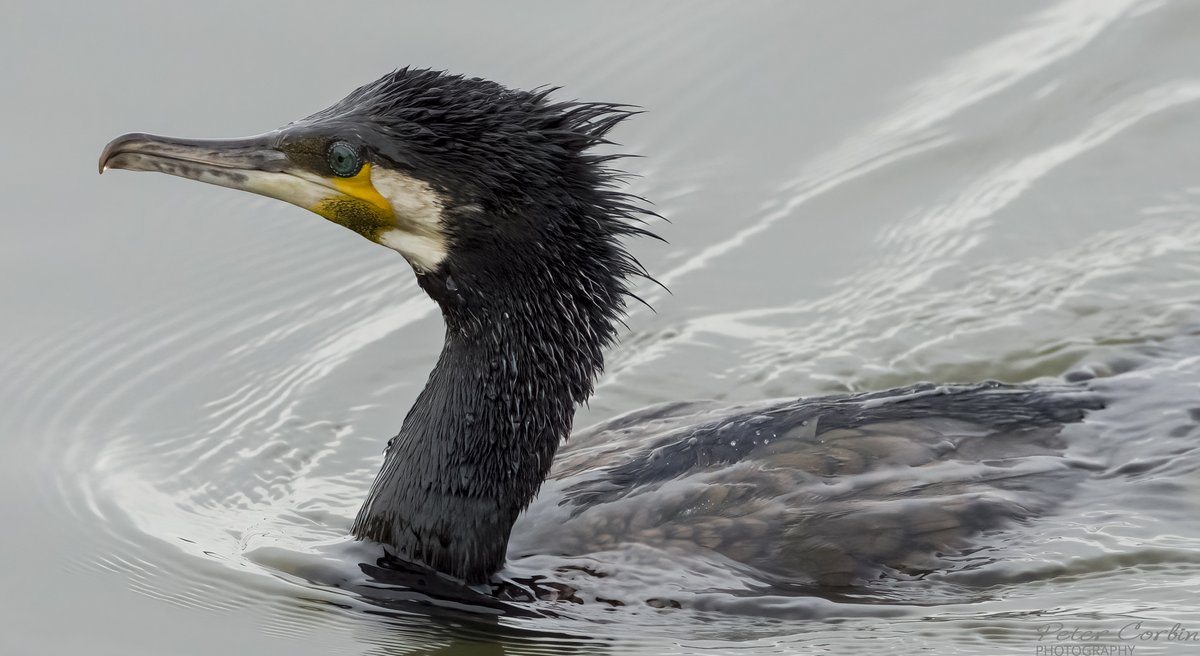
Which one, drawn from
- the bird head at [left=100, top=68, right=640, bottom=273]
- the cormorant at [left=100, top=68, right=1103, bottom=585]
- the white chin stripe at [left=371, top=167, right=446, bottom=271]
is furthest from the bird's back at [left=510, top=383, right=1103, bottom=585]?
the white chin stripe at [left=371, top=167, right=446, bottom=271]

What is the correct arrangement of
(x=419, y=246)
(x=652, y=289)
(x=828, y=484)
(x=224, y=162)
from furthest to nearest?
(x=652, y=289) → (x=828, y=484) → (x=419, y=246) → (x=224, y=162)

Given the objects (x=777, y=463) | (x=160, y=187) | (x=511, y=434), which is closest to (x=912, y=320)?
(x=777, y=463)

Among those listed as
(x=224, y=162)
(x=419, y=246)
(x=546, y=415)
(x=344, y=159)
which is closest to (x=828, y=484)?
(x=546, y=415)

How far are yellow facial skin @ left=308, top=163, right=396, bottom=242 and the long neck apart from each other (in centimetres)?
29

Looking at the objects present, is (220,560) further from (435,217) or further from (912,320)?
(912,320)

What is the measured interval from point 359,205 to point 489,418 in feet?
3.08

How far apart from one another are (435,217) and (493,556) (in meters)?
1.29

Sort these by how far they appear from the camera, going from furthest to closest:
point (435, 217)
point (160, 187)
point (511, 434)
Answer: point (160, 187) < point (511, 434) < point (435, 217)

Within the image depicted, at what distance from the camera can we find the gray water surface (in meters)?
5.89

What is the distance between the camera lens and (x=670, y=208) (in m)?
8.99

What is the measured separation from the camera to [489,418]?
6070 millimetres
